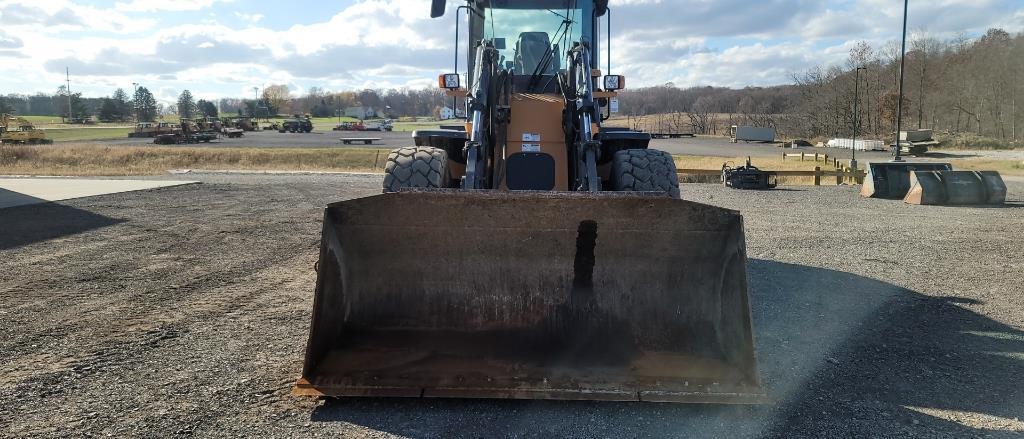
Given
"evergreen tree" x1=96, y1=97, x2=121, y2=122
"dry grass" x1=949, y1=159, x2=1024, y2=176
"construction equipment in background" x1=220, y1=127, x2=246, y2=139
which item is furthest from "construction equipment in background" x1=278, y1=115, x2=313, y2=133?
"dry grass" x1=949, y1=159, x2=1024, y2=176

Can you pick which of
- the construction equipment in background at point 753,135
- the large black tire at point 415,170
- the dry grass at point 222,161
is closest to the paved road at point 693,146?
the construction equipment in background at point 753,135

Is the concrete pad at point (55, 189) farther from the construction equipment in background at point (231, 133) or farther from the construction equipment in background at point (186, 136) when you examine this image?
the construction equipment in background at point (231, 133)

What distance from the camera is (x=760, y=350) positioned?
202 inches

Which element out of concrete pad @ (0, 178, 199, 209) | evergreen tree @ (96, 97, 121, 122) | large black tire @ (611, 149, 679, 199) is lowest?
concrete pad @ (0, 178, 199, 209)

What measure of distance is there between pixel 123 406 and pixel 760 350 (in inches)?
155

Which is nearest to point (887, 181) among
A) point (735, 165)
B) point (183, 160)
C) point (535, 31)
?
point (735, 165)

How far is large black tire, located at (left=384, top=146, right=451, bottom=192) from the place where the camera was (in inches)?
242

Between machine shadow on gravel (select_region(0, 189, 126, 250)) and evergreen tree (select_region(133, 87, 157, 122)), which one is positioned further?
evergreen tree (select_region(133, 87, 157, 122))

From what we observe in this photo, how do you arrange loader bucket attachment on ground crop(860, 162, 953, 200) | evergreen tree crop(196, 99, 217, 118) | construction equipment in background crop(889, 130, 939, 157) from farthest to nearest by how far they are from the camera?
1. evergreen tree crop(196, 99, 217, 118)
2. construction equipment in background crop(889, 130, 939, 157)
3. loader bucket attachment on ground crop(860, 162, 953, 200)

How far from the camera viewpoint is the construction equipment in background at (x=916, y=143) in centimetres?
4550

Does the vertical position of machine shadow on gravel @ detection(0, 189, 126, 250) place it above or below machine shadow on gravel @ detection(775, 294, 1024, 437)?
above

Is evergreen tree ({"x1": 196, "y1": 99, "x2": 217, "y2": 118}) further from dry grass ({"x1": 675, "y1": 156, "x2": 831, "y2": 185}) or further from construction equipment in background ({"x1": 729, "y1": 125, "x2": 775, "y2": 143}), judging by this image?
dry grass ({"x1": 675, "y1": 156, "x2": 831, "y2": 185})

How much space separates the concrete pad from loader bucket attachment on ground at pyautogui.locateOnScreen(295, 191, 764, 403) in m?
13.1

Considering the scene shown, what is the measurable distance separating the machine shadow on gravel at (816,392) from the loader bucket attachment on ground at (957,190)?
11.8 metres
